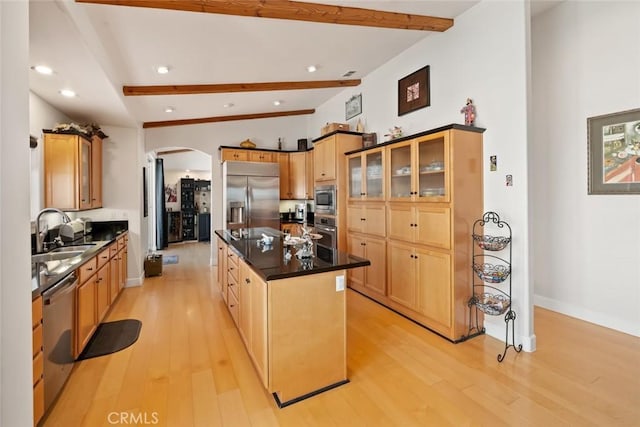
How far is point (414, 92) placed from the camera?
3949 millimetres

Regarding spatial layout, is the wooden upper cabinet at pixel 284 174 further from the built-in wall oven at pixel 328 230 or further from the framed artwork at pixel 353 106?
the framed artwork at pixel 353 106

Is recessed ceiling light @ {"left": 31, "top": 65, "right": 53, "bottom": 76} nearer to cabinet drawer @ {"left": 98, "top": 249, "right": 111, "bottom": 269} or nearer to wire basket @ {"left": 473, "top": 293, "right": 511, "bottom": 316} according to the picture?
cabinet drawer @ {"left": 98, "top": 249, "right": 111, "bottom": 269}

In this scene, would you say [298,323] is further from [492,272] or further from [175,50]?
[175,50]

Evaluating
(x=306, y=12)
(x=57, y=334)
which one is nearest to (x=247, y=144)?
(x=306, y=12)

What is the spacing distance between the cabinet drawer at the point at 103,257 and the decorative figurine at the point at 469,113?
4.03 m

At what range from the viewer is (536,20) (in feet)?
11.9

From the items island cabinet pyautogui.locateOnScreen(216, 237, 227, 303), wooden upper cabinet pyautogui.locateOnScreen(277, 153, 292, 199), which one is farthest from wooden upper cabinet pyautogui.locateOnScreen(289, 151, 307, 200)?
island cabinet pyautogui.locateOnScreen(216, 237, 227, 303)

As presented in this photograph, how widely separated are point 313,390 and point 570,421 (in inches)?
62.6

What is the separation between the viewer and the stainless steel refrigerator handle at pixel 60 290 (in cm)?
193

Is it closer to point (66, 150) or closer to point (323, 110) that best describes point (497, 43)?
point (323, 110)

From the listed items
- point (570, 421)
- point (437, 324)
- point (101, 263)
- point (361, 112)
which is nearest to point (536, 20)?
point (361, 112)

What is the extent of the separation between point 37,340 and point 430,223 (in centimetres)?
316

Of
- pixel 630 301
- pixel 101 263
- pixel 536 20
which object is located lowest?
pixel 630 301

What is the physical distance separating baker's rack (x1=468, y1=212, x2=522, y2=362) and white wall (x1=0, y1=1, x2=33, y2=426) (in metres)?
3.07
